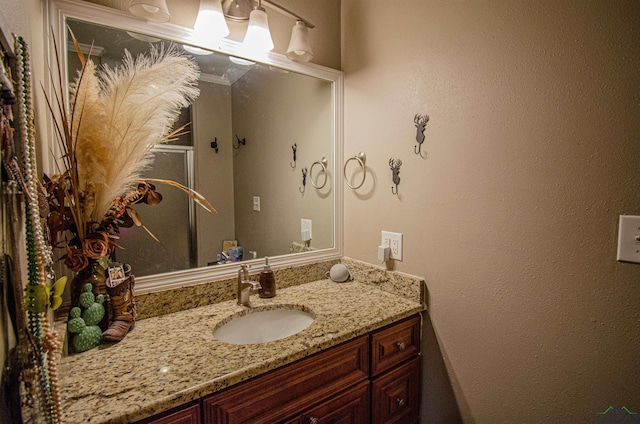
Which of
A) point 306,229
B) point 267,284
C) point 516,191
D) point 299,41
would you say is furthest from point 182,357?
point 299,41

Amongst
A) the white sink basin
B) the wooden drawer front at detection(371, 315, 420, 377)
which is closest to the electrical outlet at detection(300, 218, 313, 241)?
the white sink basin

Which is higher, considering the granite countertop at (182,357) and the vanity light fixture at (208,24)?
the vanity light fixture at (208,24)

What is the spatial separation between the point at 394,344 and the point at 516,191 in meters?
0.70

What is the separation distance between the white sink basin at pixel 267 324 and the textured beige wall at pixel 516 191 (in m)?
0.51

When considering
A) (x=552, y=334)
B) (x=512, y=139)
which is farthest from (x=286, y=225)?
(x=552, y=334)

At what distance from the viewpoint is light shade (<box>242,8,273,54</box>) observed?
1266 millimetres

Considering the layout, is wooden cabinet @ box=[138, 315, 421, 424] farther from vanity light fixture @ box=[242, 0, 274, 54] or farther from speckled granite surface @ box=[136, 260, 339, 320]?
vanity light fixture @ box=[242, 0, 274, 54]

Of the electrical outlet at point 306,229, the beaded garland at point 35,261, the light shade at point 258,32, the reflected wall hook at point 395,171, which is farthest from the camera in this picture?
the electrical outlet at point 306,229

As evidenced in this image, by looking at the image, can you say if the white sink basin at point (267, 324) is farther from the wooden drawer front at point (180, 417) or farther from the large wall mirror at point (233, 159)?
the wooden drawer front at point (180, 417)

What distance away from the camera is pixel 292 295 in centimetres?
140

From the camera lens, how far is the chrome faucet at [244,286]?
4.16ft

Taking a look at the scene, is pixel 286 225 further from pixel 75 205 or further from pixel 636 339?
pixel 636 339

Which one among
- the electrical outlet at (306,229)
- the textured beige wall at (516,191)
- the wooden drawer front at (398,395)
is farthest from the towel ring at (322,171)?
the wooden drawer front at (398,395)

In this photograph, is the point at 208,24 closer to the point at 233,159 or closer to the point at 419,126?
the point at 233,159
